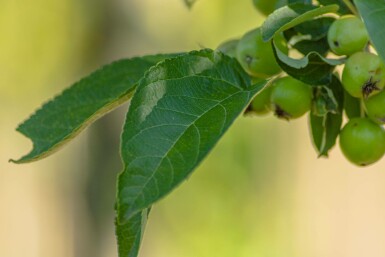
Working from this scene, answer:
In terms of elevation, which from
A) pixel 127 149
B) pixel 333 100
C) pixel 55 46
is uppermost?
pixel 55 46


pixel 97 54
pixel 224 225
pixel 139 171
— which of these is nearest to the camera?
pixel 139 171

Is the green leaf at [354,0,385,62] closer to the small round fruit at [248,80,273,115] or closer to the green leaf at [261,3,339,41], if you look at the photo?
the green leaf at [261,3,339,41]

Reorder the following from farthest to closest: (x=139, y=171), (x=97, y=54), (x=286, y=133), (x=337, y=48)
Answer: (x=286, y=133) < (x=97, y=54) < (x=337, y=48) < (x=139, y=171)

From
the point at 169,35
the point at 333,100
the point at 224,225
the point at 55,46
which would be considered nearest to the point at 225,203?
the point at 224,225

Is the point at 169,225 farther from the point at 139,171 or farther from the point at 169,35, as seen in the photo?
the point at 139,171

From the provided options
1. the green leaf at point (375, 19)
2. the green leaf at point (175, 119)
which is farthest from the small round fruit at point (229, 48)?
the green leaf at point (375, 19)

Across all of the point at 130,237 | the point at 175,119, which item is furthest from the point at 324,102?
the point at 130,237
